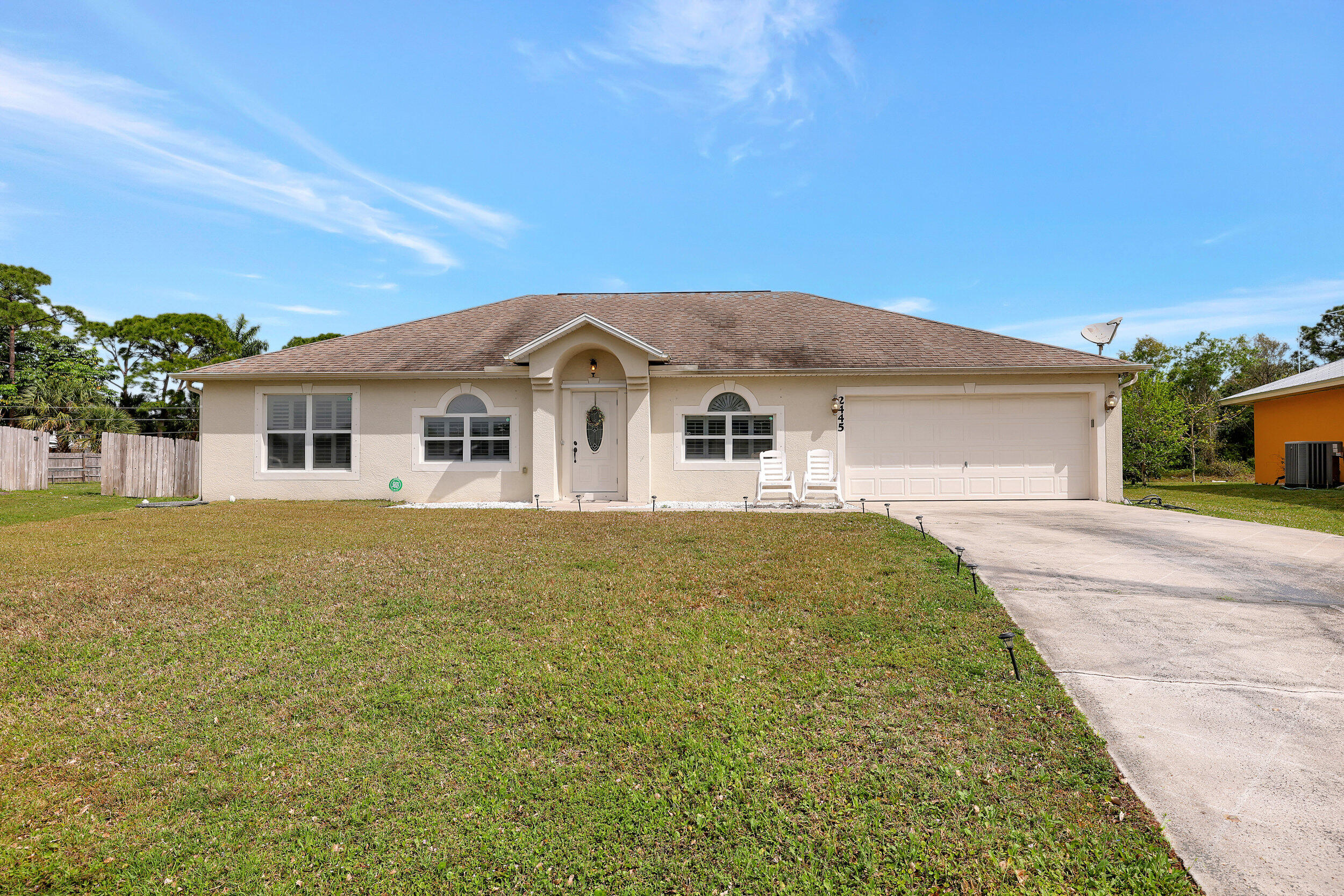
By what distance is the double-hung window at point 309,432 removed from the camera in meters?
13.8

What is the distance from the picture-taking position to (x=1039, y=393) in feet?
43.2

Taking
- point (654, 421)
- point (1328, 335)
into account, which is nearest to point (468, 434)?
point (654, 421)

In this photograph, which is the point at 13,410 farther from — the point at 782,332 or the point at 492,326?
the point at 782,332

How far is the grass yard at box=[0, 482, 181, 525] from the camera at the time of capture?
34.8ft

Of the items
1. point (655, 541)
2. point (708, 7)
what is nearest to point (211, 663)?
point (655, 541)

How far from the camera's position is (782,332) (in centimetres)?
1486

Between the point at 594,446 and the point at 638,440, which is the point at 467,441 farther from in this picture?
the point at 638,440

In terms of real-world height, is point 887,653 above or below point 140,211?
below

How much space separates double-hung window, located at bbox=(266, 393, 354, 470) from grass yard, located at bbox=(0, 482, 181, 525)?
2.78 metres

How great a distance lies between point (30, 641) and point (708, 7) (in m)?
10.7

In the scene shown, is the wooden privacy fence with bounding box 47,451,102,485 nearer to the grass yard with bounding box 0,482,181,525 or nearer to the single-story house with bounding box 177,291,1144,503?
the grass yard with bounding box 0,482,181,525

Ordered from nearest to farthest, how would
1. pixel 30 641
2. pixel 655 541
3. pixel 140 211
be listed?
pixel 30 641
pixel 655 541
pixel 140 211

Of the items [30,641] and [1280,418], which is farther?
[1280,418]

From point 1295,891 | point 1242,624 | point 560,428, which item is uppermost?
point 560,428
